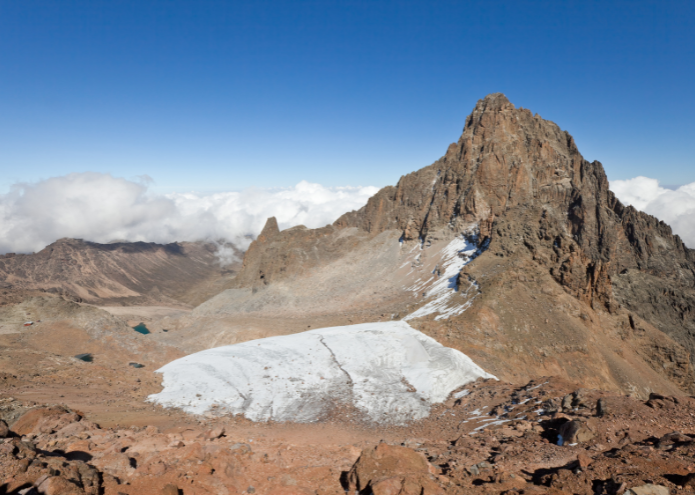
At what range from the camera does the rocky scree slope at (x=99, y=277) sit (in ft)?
473

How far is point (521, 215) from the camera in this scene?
50531 millimetres

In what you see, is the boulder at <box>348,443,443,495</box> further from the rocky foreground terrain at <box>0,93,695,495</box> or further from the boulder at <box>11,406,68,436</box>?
the boulder at <box>11,406,68,436</box>

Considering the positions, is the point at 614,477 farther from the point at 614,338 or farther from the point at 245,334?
the point at 245,334

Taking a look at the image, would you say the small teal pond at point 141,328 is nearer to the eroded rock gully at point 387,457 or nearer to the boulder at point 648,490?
the eroded rock gully at point 387,457

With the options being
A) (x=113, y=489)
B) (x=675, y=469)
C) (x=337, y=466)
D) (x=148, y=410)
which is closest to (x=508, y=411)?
(x=675, y=469)

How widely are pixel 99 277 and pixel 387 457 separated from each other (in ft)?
624

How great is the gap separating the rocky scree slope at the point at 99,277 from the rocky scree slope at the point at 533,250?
7366 centimetres

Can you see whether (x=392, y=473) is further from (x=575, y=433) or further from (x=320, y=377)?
(x=320, y=377)

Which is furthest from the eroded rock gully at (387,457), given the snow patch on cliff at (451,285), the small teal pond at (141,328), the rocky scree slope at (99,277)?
the rocky scree slope at (99,277)

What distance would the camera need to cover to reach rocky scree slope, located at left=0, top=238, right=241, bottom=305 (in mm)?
144125

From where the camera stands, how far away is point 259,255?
8781 centimetres

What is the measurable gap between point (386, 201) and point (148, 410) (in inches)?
2740

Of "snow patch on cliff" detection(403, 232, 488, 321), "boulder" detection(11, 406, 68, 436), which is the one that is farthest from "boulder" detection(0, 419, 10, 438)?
"snow patch on cliff" detection(403, 232, 488, 321)

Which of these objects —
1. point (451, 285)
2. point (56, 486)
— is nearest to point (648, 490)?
point (56, 486)
